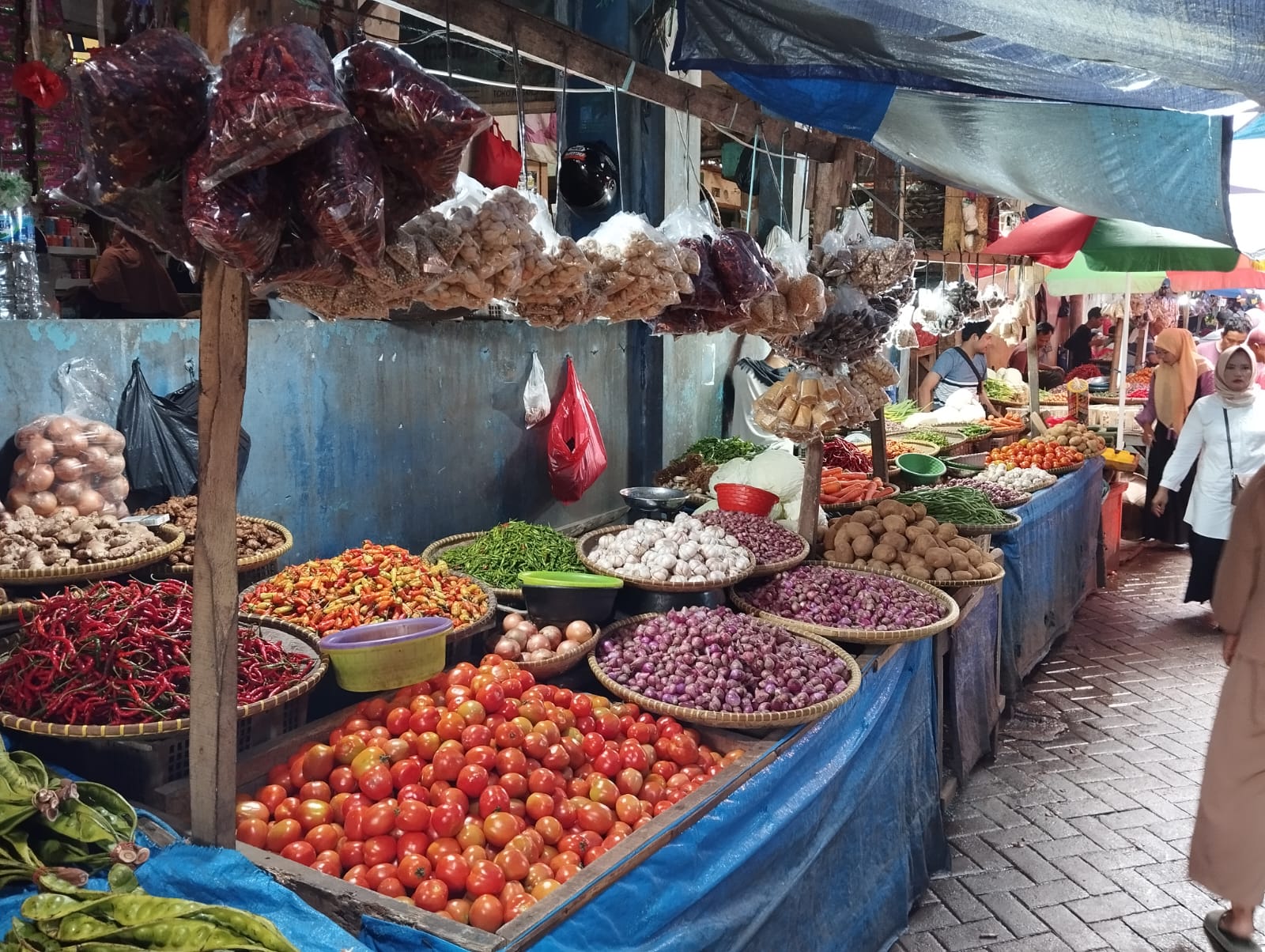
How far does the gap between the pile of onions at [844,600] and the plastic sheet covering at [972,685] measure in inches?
19.9

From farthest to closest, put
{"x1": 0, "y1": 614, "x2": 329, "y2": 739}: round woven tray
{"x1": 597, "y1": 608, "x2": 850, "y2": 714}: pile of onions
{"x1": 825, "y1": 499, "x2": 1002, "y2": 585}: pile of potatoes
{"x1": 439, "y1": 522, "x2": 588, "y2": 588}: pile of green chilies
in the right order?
1. {"x1": 825, "y1": 499, "x2": 1002, "y2": 585}: pile of potatoes
2. {"x1": 439, "y1": 522, "x2": 588, "y2": 588}: pile of green chilies
3. {"x1": 597, "y1": 608, "x2": 850, "y2": 714}: pile of onions
4. {"x1": 0, "y1": 614, "x2": 329, "y2": 739}: round woven tray

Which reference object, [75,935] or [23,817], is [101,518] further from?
[75,935]

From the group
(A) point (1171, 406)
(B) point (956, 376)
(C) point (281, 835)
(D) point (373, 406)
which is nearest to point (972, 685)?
(D) point (373, 406)

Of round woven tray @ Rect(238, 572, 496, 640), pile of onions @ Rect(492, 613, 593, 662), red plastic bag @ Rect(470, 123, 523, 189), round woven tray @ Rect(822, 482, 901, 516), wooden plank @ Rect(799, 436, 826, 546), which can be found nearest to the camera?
round woven tray @ Rect(238, 572, 496, 640)

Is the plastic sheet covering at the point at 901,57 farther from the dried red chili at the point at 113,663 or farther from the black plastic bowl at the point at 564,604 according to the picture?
the dried red chili at the point at 113,663

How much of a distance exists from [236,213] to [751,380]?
6486mm

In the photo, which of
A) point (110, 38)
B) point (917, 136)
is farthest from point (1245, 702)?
point (110, 38)

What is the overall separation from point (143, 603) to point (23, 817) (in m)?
0.78

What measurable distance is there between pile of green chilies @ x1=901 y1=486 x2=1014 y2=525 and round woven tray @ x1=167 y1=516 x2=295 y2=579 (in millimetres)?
3516

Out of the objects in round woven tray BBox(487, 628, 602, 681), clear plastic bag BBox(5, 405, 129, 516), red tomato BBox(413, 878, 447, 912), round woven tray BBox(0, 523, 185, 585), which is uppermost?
clear plastic bag BBox(5, 405, 129, 516)

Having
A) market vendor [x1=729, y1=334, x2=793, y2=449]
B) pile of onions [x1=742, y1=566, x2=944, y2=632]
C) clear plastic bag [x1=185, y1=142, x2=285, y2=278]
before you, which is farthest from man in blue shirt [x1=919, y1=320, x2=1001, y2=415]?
clear plastic bag [x1=185, y1=142, x2=285, y2=278]

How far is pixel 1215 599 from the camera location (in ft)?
11.9

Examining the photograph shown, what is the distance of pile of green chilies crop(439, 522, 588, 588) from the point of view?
13.4 feet

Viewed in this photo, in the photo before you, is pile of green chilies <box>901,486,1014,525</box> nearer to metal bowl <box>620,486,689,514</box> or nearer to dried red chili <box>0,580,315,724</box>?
metal bowl <box>620,486,689,514</box>
